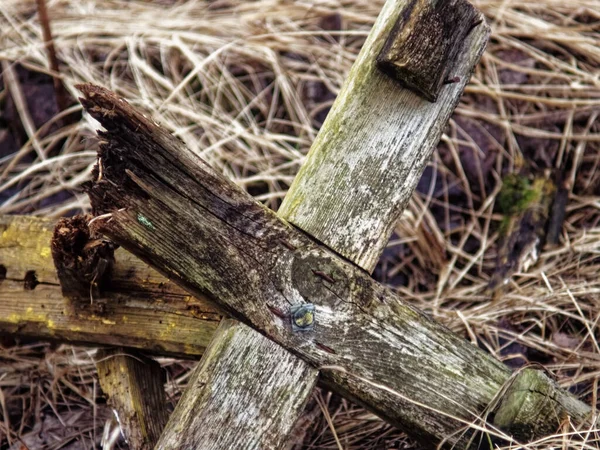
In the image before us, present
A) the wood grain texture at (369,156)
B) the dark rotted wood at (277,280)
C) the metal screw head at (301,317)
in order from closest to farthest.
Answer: the dark rotted wood at (277,280) → the metal screw head at (301,317) → the wood grain texture at (369,156)

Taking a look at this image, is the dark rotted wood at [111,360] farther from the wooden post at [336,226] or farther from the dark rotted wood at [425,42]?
the dark rotted wood at [425,42]

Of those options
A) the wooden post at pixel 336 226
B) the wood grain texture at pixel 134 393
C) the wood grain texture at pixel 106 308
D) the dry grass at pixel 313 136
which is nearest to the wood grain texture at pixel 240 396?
the wooden post at pixel 336 226

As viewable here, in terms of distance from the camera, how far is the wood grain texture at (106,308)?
161 cm

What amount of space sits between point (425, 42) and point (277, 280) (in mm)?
671

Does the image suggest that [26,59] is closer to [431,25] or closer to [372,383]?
[431,25]

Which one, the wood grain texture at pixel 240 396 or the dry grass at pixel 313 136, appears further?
the dry grass at pixel 313 136

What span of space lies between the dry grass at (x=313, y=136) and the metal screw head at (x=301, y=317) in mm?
762

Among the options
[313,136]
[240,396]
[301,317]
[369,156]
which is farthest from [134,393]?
[313,136]

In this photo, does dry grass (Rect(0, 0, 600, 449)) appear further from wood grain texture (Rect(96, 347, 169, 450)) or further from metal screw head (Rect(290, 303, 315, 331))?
metal screw head (Rect(290, 303, 315, 331))

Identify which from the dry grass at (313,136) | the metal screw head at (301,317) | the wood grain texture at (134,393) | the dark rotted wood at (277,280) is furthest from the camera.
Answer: the dry grass at (313,136)

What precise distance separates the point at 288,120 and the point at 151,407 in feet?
6.10

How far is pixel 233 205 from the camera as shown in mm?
1382

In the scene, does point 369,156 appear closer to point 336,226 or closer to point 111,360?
point 336,226

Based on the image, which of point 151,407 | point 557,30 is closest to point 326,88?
point 557,30
